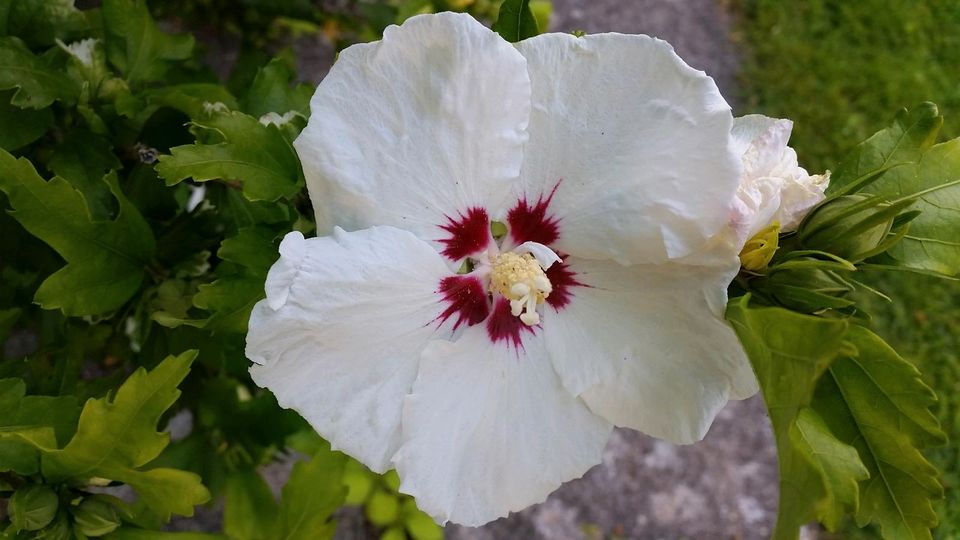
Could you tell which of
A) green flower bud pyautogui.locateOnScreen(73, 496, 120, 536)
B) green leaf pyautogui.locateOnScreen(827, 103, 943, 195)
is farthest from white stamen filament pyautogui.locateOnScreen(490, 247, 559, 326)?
green flower bud pyautogui.locateOnScreen(73, 496, 120, 536)

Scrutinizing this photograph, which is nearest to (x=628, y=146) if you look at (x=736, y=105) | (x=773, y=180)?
(x=773, y=180)

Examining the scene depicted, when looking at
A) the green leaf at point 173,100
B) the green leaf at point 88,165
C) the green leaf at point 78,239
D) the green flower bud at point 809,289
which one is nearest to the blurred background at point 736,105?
the green leaf at point 173,100

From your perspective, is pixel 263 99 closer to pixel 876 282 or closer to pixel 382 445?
pixel 382 445

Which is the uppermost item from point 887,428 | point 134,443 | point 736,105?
point 887,428

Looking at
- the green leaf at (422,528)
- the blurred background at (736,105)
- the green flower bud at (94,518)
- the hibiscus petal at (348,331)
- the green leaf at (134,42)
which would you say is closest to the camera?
the hibiscus petal at (348,331)

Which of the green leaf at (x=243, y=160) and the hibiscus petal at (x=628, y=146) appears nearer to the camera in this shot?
the hibiscus petal at (x=628, y=146)

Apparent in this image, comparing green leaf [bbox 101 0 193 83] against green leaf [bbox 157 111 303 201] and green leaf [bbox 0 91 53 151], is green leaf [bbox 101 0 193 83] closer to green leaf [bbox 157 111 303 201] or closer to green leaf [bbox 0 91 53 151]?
green leaf [bbox 0 91 53 151]

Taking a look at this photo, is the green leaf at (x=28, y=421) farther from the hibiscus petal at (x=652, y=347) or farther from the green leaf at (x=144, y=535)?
the hibiscus petal at (x=652, y=347)

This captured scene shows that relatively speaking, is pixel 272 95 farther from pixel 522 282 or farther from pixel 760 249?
pixel 760 249
